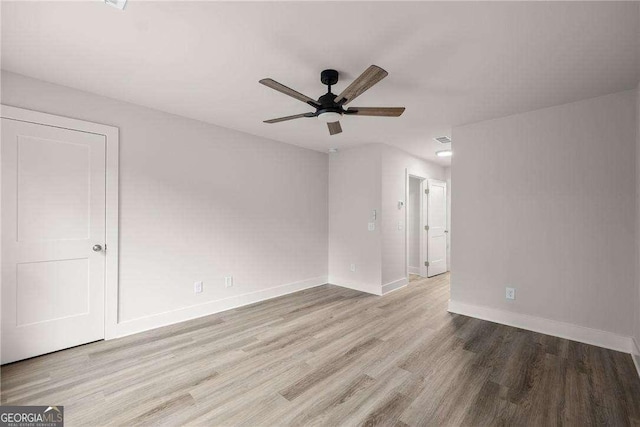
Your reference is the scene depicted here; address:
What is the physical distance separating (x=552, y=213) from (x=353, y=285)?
9.60ft

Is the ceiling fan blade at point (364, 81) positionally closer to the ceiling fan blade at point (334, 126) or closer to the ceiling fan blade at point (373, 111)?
the ceiling fan blade at point (373, 111)

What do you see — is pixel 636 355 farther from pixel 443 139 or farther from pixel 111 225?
pixel 111 225

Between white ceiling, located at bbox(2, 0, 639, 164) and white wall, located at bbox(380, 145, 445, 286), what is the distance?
5.46 ft

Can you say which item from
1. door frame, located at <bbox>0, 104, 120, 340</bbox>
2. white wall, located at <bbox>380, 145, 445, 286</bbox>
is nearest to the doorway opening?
white wall, located at <bbox>380, 145, 445, 286</bbox>

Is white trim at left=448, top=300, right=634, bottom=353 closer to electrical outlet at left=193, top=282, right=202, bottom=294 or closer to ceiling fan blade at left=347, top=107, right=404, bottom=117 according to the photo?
ceiling fan blade at left=347, top=107, right=404, bottom=117

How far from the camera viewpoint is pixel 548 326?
299 centimetres

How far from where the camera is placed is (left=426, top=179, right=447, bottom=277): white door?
5684 millimetres

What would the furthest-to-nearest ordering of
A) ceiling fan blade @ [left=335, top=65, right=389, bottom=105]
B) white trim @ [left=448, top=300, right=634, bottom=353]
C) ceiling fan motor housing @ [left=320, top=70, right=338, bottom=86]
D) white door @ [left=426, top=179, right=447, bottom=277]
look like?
white door @ [left=426, top=179, right=447, bottom=277] < white trim @ [left=448, top=300, right=634, bottom=353] < ceiling fan motor housing @ [left=320, top=70, right=338, bottom=86] < ceiling fan blade @ [left=335, top=65, right=389, bottom=105]

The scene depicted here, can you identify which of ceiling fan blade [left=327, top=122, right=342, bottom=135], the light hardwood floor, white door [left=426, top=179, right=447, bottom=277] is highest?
ceiling fan blade [left=327, top=122, right=342, bottom=135]

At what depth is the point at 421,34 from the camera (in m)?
1.82

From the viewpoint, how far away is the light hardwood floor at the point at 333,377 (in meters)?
1.79

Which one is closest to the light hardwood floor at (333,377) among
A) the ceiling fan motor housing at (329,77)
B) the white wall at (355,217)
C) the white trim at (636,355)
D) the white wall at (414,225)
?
the white trim at (636,355)

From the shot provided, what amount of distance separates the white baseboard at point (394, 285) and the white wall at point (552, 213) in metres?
1.09

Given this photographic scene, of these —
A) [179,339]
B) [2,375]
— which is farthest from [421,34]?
[2,375]
